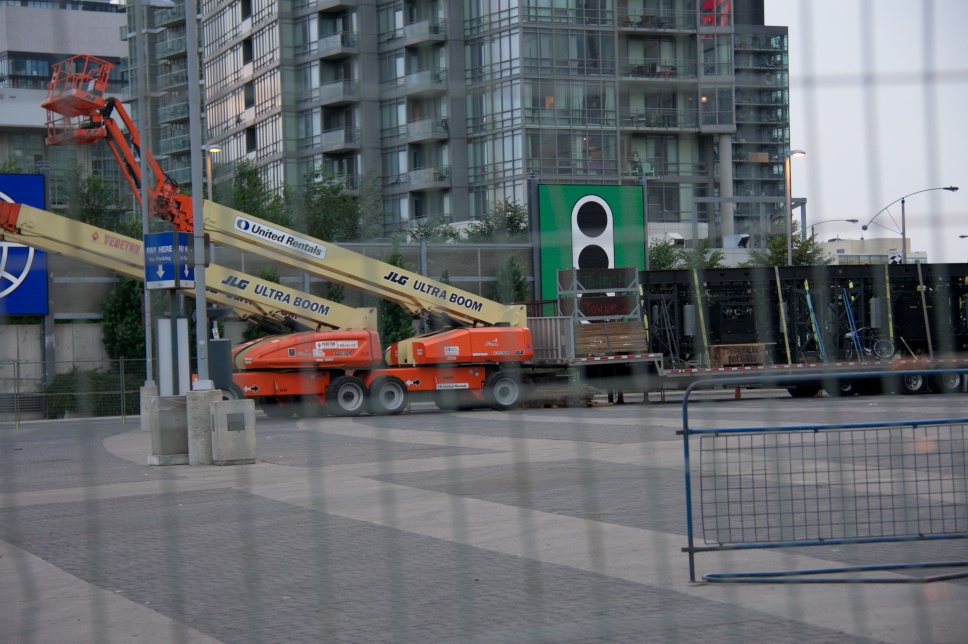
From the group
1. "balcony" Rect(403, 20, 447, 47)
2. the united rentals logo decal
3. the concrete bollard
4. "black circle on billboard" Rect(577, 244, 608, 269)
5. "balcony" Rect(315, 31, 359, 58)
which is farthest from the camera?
the concrete bollard

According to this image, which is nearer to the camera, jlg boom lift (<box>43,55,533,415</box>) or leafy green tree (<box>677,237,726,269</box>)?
leafy green tree (<box>677,237,726,269</box>)

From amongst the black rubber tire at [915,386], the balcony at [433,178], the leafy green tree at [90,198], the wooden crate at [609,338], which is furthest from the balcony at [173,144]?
the black rubber tire at [915,386]

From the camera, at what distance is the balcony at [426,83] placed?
6.77 feet

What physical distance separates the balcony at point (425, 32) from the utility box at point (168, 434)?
8240 mm

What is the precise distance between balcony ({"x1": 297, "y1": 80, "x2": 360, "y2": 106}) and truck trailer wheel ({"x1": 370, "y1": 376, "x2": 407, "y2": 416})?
13816mm

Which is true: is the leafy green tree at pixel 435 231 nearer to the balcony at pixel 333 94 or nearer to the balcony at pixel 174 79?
the balcony at pixel 333 94

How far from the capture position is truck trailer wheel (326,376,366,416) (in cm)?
1573

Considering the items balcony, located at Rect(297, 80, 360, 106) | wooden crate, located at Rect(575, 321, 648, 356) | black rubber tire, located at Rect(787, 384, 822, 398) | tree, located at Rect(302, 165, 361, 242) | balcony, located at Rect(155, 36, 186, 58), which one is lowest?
black rubber tire, located at Rect(787, 384, 822, 398)

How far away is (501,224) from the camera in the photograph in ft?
7.87

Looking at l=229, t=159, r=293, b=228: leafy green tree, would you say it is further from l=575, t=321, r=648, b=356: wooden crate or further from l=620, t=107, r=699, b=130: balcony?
l=575, t=321, r=648, b=356: wooden crate

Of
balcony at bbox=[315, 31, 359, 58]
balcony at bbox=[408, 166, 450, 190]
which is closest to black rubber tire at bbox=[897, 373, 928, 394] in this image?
balcony at bbox=[408, 166, 450, 190]

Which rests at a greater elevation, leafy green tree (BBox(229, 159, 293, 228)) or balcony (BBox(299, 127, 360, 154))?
balcony (BBox(299, 127, 360, 154))

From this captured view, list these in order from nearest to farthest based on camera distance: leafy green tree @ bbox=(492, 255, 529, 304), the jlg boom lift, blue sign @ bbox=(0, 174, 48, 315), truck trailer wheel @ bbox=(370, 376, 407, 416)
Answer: blue sign @ bbox=(0, 174, 48, 315), leafy green tree @ bbox=(492, 255, 529, 304), the jlg boom lift, truck trailer wheel @ bbox=(370, 376, 407, 416)

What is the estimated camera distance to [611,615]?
3.90 meters
